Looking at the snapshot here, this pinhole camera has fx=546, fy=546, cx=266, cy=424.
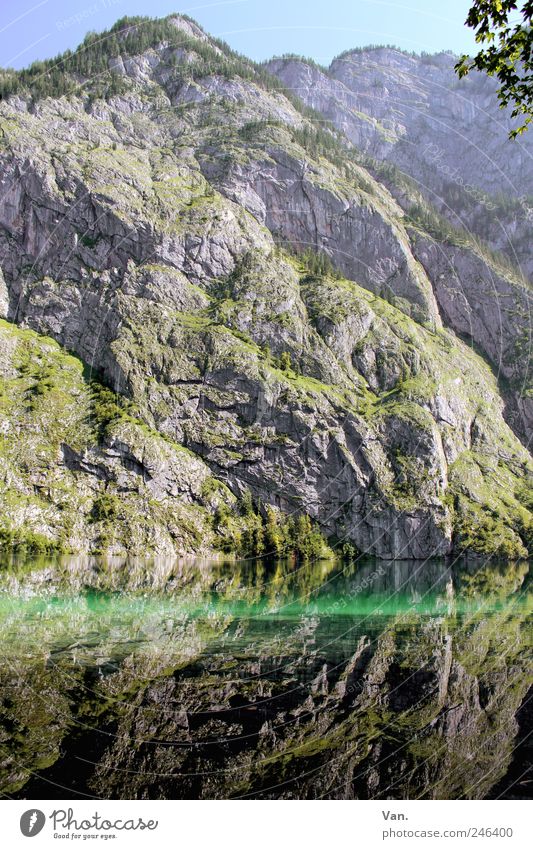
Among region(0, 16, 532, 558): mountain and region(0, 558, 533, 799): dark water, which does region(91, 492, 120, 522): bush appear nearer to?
region(0, 16, 532, 558): mountain

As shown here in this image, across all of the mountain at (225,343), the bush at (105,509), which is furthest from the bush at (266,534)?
the bush at (105,509)

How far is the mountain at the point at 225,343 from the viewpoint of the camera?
105m

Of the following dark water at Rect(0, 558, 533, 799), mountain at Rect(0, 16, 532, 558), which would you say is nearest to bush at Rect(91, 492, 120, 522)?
mountain at Rect(0, 16, 532, 558)

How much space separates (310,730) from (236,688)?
464 centimetres

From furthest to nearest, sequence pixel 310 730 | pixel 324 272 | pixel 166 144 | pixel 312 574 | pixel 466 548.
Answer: pixel 166 144 → pixel 324 272 → pixel 466 548 → pixel 312 574 → pixel 310 730

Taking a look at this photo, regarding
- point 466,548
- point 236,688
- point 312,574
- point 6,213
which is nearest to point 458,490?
point 466,548

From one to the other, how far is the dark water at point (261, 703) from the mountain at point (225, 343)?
6644cm

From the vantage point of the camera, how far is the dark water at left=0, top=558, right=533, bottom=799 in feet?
36.8

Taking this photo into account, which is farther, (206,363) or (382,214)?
(382,214)

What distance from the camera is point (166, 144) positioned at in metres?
167

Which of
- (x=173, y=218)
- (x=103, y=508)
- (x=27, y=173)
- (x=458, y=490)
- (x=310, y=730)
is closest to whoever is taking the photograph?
(x=310, y=730)

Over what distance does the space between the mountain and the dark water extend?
218ft

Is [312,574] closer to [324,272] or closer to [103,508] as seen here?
[103,508]

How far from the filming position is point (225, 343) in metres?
127
